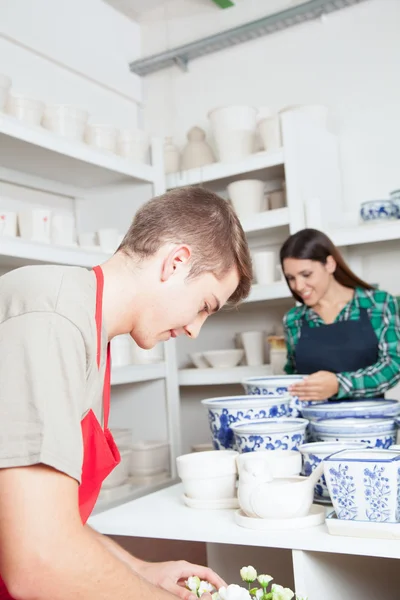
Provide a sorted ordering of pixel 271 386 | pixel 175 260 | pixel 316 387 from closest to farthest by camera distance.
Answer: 1. pixel 175 260
2. pixel 271 386
3. pixel 316 387

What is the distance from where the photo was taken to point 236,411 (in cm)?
168

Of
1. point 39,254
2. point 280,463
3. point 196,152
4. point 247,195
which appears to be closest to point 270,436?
point 280,463

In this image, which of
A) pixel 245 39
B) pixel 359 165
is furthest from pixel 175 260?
pixel 245 39

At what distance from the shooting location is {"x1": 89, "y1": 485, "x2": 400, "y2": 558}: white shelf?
1.18 metres

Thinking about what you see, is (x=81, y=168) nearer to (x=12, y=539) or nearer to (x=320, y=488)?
(x=320, y=488)

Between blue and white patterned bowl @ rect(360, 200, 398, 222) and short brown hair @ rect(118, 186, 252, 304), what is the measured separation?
2.00m

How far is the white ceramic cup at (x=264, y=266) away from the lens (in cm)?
325

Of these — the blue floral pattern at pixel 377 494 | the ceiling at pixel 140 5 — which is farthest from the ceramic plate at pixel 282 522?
the ceiling at pixel 140 5

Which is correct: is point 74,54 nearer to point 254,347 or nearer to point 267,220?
point 267,220

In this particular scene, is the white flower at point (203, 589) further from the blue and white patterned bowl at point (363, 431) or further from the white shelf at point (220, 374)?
the white shelf at point (220, 374)

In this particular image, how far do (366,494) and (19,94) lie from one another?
2.19 metres

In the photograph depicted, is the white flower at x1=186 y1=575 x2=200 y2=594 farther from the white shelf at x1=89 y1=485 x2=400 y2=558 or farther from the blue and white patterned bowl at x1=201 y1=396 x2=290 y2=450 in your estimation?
the blue and white patterned bowl at x1=201 y1=396 x2=290 y2=450

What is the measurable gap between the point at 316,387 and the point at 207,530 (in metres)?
0.83

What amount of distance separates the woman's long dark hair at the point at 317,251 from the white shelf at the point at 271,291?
429mm
